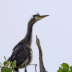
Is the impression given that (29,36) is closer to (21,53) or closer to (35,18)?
(21,53)

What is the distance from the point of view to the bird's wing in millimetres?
7462

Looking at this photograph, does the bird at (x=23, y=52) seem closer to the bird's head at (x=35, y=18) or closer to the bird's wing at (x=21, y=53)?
the bird's wing at (x=21, y=53)

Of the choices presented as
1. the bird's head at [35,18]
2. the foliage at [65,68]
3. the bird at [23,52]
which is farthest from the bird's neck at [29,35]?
the foliage at [65,68]

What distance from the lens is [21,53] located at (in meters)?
7.62

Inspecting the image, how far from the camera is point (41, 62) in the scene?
2.87 meters

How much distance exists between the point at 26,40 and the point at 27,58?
0.67 m

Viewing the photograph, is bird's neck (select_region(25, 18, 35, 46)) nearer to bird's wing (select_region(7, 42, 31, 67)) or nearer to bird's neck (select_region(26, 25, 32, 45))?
bird's neck (select_region(26, 25, 32, 45))

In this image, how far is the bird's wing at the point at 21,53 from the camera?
7462mm

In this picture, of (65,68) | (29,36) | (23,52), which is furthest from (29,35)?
(65,68)

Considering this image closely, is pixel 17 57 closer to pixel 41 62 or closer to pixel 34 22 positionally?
pixel 34 22

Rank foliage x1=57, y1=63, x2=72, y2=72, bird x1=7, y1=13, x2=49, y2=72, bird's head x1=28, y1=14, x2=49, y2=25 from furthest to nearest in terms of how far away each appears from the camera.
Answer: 1. bird's head x1=28, y1=14, x2=49, y2=25
2. bird x1=7, y1=13, x2=49, y2=72
3. foliage x1=57, y1=63, x2=72, y2=72

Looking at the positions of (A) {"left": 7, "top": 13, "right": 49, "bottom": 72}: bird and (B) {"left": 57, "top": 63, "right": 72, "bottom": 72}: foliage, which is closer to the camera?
(B) {"left": 57, "top": 63, "right": 72, "bottom": 72}: foliage

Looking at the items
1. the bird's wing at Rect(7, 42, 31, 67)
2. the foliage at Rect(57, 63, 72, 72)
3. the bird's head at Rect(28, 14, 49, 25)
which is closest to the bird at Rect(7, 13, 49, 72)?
the bird's wing at Rect(7, 42, 31, 67)

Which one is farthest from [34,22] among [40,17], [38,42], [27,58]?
[38,42]
